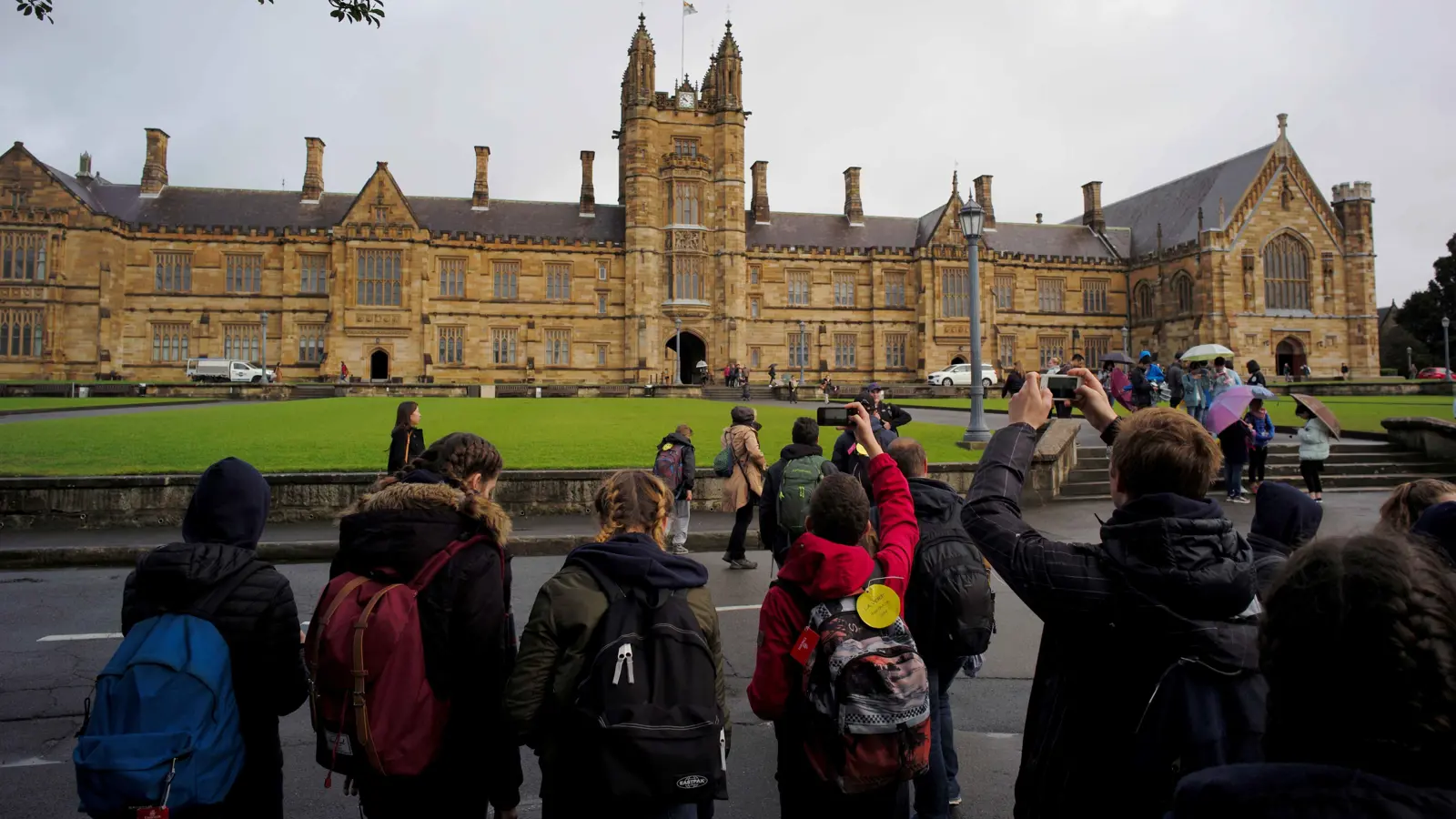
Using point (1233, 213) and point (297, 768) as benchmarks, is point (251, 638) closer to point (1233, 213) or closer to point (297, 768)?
point (297, 768)

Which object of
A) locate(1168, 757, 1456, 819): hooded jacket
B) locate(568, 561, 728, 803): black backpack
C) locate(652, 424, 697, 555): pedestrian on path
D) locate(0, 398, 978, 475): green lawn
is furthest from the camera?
locate(0, 398, 978, 475): green lawn

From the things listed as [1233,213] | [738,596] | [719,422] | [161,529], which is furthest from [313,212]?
[1233,213]

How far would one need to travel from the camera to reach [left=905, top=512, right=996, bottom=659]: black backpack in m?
3.87

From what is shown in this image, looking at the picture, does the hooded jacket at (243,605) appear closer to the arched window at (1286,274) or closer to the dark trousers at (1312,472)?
the dark trousers at (1312,472)

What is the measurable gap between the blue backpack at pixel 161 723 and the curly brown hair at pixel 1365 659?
310cm

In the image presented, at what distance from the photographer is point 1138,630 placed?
234 centimetres

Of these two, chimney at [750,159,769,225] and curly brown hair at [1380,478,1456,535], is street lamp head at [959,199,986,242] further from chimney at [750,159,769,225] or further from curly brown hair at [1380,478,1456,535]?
chimney at [750,159,769,225]

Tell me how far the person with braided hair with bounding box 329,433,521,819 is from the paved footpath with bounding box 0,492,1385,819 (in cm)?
128

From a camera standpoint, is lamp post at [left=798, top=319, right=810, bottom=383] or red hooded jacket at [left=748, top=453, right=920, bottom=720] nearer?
red hooded jacket at [left=748, top=453, right=920, bottom=720]

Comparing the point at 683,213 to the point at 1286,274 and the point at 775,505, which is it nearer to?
the point at 1286,274

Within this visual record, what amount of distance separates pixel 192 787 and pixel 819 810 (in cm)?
222

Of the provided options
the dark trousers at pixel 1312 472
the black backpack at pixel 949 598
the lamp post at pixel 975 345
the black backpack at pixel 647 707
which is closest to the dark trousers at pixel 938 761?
the black backpack at pixel 949 598

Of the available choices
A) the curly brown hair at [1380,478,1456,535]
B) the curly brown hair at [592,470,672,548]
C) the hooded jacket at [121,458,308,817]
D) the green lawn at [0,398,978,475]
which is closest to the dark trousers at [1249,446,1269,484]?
the green lawn at [0,398,978,475]

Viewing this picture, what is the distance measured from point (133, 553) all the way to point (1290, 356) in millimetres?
61357
